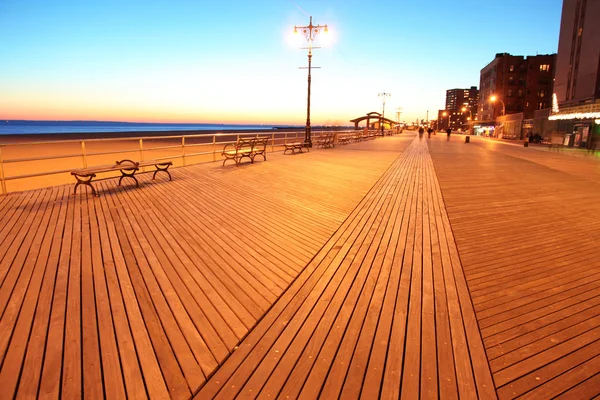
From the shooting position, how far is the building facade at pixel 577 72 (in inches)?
1081

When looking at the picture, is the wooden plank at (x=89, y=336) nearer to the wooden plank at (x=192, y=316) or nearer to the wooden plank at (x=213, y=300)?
the wooden plank at (x=192, y=316)

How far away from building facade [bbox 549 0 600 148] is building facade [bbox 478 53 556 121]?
36.8 metres

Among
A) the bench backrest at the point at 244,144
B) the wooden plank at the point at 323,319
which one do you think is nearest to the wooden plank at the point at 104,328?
the wooden plank at the point at 323,319

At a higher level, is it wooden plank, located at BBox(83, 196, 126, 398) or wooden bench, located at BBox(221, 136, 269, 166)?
wooden bench, located at BBox(221, 136, 269, 166)

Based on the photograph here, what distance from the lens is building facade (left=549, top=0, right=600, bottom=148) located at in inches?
1081

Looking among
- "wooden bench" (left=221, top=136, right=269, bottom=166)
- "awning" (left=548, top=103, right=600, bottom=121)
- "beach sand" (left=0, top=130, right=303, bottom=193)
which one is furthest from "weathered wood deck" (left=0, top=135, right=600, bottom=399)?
"awning" (left=548, top=103, right=600, bottom=121)

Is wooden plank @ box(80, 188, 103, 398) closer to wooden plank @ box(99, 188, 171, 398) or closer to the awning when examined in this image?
wooden plank @ box(99, 188, 171, 398)

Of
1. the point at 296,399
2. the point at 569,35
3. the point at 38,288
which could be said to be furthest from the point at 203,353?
the point at 569,35

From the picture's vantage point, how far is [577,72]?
40.2 metres

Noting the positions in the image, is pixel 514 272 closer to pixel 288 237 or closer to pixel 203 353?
pixel 288 237

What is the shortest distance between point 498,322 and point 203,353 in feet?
8.00

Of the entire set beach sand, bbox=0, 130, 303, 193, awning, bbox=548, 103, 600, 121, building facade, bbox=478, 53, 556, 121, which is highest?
building facade, bbox=478, 53, 556, 121

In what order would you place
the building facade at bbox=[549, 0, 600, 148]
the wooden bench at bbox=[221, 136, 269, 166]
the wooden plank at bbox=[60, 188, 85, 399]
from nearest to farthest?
the wooden plank at bbox=[60, 188, 85, 399]
the wooden bench at bbox=[221, 136, 269, 166]
the building facade at bbox=[549, 0, 600, 148]

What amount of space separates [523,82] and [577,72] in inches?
1823
